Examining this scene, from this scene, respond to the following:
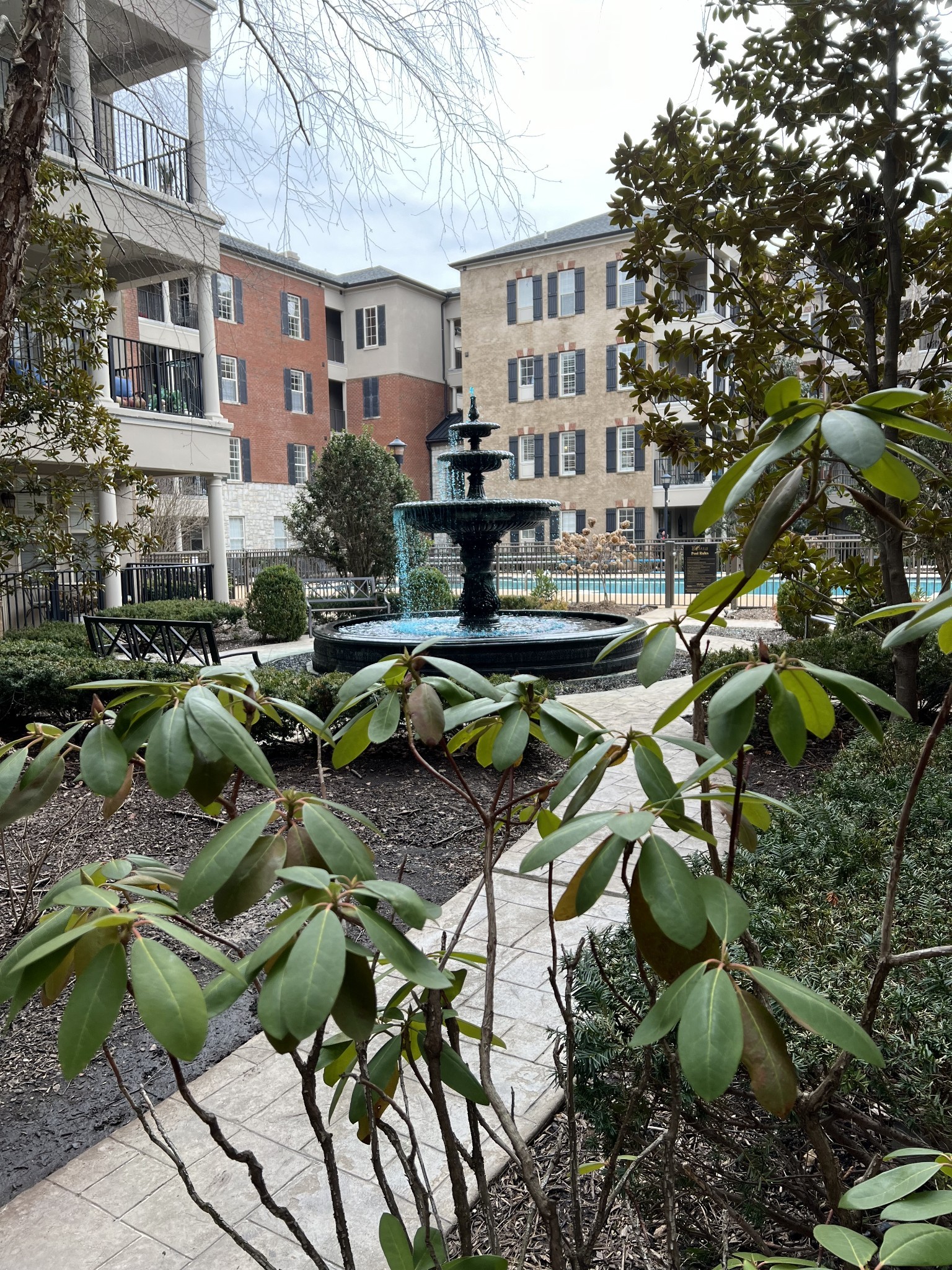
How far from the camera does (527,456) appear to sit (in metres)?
42.7

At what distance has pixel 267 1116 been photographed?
289 centimetres

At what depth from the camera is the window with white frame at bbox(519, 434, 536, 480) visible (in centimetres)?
4256

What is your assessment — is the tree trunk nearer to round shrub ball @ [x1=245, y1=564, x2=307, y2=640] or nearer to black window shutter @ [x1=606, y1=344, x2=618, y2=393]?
round shrub ball @ [x1=245, y1=564, x2=307, y2=640]

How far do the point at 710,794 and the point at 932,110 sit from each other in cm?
583

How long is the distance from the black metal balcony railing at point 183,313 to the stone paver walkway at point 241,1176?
20.4 m

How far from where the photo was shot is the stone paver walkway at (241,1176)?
2.32 metres

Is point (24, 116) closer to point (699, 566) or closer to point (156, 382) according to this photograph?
point (156, 382)

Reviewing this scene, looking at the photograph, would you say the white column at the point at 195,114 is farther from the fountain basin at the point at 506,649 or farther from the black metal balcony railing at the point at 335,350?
the black metal balcony railing at the point at 335,350

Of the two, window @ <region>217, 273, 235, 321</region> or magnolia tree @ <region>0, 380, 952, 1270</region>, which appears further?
window @ <region>217, 273, 235, 321</region>

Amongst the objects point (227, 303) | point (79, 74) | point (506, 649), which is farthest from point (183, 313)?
point (506, 649)

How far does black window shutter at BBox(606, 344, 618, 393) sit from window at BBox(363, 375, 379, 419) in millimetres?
12277

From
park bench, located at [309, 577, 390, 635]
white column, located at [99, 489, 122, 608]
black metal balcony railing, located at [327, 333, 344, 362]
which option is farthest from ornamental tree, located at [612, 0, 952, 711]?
black metal balcony railing, located at [327, 333, 344, 362]

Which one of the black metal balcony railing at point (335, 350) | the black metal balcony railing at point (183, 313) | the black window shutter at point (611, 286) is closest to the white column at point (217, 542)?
the black metal balcony railing at point (183, 313)

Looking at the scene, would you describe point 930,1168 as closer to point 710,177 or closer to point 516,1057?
point 516,1057
